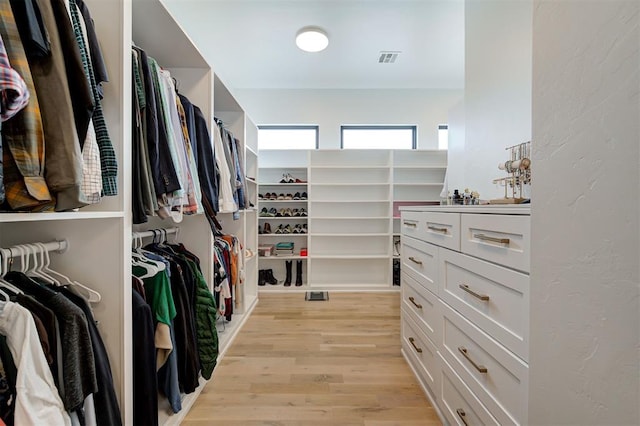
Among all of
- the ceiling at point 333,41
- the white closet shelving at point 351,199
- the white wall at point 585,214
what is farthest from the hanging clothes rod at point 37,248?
the white closet shelving at point 351,199

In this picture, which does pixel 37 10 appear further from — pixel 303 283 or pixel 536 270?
pixel 303 283

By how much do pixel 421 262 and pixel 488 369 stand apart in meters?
0.70

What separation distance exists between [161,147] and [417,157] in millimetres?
3457

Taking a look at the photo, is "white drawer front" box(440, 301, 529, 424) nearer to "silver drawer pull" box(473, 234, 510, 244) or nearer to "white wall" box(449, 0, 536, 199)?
"silver drawer pull" box(473, 234, 510, 244)

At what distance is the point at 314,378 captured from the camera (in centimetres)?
178

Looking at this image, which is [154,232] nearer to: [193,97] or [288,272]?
[193,97]

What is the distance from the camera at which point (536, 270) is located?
68 cm

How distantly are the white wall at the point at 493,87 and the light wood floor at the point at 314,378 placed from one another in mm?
1423

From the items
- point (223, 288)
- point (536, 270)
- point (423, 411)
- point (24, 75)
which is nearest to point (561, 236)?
point (536, 270)

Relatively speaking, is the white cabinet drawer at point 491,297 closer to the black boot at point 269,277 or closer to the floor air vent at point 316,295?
the floor air vent at point 316,295

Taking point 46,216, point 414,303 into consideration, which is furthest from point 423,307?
point 46,216

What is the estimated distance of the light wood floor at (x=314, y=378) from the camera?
146 centimetres

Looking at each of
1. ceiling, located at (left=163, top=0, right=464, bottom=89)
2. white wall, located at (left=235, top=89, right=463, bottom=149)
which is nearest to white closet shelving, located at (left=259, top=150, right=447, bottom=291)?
white wall, located at (left=235, top=89, right=463, bottom=149)

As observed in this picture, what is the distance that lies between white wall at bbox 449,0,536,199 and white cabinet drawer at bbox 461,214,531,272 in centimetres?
93
